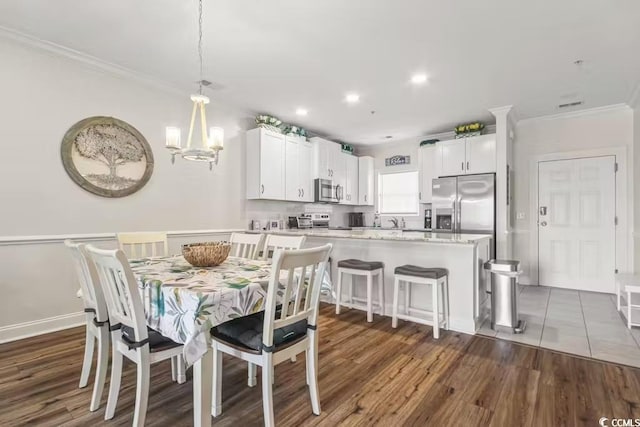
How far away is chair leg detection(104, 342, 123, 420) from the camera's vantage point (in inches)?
65.3

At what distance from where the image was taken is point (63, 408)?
181 cm

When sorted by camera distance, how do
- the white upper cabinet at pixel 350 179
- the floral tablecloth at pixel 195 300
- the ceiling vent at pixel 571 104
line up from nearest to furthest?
the floral tablecloth at pixel 195 300
the ceiling vent at pixel 571 104
the white upper cabinet at pixel 350 179

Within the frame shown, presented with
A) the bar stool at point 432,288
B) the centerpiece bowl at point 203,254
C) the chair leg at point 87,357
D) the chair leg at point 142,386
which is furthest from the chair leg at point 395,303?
the chair leg at point 87,357

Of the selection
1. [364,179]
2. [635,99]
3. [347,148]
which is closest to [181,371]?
[347,148]

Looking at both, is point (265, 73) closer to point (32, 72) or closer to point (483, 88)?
point (32, 72)

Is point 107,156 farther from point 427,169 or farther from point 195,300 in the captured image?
point 427,169

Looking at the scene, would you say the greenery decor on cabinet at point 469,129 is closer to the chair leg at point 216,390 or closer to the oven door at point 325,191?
the oven door at point 325,191

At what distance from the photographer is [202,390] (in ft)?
4.88

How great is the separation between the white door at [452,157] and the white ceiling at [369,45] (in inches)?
35.8

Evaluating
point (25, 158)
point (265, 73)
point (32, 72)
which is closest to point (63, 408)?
point (25, 158)

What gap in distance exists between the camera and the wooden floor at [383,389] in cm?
174

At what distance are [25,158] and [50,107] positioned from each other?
529 millimetres

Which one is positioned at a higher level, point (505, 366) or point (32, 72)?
point (32, 72)

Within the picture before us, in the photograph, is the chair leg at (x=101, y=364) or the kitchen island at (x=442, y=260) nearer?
the chair leg at (x=101, y=364)
